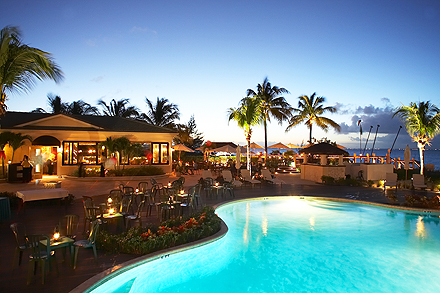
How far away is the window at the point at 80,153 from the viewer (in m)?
19.5

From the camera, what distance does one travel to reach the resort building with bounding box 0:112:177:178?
733 inches

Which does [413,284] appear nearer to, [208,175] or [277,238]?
[277,238]

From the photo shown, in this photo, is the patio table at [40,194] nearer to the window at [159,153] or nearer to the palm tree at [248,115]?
the palm tree at [248,115]

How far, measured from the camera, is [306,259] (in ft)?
22.5

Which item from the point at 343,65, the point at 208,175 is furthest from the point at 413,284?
the point at 343,65

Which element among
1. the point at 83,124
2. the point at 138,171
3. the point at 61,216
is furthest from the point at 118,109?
the point at 61,216

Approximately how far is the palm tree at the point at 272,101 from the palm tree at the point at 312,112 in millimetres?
1932

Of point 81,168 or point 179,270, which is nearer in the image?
point 179,270

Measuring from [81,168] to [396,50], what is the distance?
21.6 meters

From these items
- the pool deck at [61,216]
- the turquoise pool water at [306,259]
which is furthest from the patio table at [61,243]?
the turquoise pool water at [306,259]

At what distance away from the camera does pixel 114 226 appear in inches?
297

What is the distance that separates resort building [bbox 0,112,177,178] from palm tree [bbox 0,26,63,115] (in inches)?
433

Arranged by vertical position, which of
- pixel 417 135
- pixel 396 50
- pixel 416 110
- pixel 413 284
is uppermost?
pixel 396 50

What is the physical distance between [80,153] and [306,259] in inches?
701
